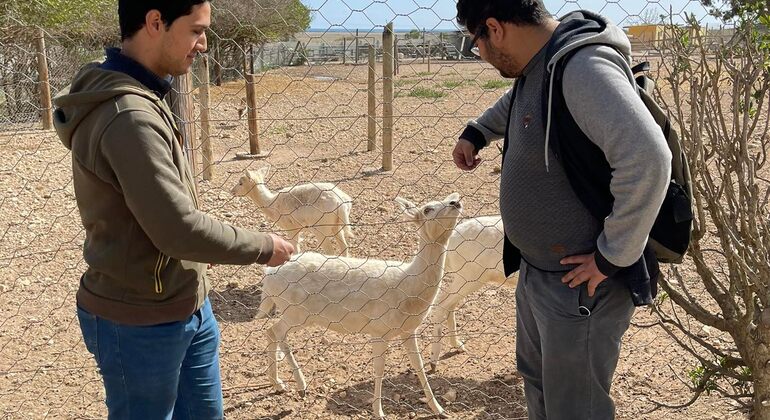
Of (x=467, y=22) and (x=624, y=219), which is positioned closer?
(x=624, y=219)

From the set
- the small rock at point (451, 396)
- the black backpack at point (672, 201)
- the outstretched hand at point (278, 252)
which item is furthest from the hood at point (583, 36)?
the small rock at point (451, 396)

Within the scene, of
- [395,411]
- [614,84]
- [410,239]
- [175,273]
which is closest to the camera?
[614,84]

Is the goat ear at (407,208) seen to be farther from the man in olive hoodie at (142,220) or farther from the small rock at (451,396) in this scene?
the man in olive hoodie at (142,220)

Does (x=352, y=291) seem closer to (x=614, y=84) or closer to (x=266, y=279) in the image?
(x=266, y=279)

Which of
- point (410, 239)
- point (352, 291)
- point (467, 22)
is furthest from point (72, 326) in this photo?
point (467, 22)

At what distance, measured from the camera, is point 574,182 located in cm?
217

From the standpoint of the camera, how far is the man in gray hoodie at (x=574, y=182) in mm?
A: 1961

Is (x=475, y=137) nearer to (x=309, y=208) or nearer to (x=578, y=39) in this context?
(x=578, y=39)

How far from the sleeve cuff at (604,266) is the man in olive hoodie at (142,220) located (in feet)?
3.14

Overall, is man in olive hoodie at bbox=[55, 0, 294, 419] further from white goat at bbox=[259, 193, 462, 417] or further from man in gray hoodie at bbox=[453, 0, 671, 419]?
white goat at bbox=[259, 193, 462, 417]

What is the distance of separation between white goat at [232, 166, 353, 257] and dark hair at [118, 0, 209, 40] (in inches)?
177

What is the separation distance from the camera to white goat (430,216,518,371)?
5012 mm

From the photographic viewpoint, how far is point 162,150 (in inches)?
77.0

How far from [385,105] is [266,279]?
547 cm
